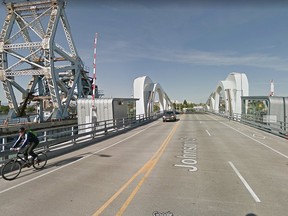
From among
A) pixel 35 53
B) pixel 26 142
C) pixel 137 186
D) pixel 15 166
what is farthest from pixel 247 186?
pixel 35 53

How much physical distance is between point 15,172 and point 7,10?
43639 millimetres

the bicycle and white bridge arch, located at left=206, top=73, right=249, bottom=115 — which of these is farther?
white bridge arch, located at left=206, top=73, right=249, bottom=115

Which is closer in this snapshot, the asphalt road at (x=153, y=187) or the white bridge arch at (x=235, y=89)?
the asphalt road at (x=153, y=187)

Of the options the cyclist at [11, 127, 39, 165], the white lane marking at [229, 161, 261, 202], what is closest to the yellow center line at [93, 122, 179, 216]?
the white lane marking at [229, 161, 261, 202]

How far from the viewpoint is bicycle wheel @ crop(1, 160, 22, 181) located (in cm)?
706

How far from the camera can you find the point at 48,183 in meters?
6.44

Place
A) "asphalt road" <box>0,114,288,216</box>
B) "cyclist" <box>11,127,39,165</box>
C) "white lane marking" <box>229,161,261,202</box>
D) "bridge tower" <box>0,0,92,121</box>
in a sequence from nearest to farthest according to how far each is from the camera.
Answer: "asphalt road" <box>0,114,288,216</box>
"white lane marking" <box>229,161,261,202</box>
"cyclist" <box>11,127,39,165</box>
"bridge tower" <box>0,0,92,121</box>

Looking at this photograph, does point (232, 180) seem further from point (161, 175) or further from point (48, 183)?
point (48, 183)

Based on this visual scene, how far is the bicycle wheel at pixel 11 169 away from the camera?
706 centimetres

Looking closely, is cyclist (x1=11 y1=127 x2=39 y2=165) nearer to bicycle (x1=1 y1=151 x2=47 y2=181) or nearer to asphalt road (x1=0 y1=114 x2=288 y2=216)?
bicycle (x1=1 y1=151 x2=47 y2=181)

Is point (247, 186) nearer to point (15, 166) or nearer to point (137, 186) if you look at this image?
point (137, 186)

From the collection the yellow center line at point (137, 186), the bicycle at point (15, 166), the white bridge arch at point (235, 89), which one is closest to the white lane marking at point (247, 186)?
the yellow center line at point (137, 186)

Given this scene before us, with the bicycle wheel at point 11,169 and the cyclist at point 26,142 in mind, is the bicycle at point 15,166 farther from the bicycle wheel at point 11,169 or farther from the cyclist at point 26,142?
the cyclist at point 26,142

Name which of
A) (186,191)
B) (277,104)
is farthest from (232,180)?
(277,104)
